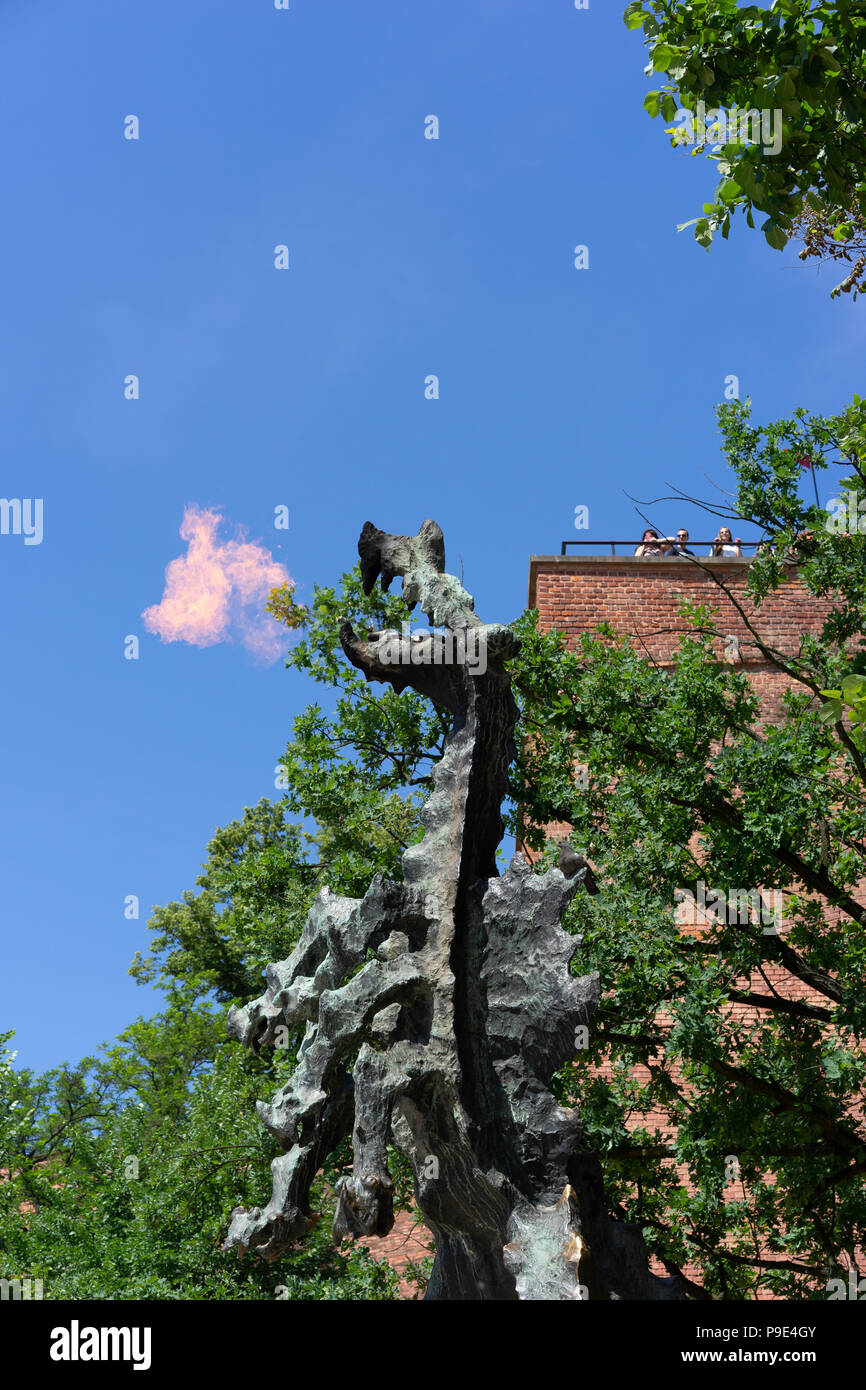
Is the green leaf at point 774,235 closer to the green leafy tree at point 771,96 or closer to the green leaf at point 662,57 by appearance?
the green leafy tree at point 771,96

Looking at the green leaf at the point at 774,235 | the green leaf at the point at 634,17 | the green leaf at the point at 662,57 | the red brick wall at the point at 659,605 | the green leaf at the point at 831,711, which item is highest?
the red brick wall at the point at 659,605

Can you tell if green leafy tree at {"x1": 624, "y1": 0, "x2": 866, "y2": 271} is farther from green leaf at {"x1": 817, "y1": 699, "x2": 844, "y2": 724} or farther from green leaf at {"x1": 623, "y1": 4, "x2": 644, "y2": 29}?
green leaf at {"x1": 817, "y1": 699, "x2": 844, "y2": 724}

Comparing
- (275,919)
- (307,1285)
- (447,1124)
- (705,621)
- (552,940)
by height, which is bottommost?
(307,1285)

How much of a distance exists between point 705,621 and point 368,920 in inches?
351

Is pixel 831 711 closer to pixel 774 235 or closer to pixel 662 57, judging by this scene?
pixel 774 235

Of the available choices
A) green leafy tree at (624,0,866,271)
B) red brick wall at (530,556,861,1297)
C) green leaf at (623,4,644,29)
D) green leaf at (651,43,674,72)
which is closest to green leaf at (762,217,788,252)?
green leafy tree at (624,0,866,271)

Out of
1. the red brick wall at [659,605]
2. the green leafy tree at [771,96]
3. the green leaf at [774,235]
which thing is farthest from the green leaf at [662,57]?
the red brick wall at [659,605]

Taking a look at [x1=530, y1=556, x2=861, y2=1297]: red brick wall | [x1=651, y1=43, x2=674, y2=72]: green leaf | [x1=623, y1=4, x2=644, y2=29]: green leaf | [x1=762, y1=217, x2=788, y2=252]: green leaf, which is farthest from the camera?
[x1=530, y1=556, x2=861, y2=1297]: red brick wall

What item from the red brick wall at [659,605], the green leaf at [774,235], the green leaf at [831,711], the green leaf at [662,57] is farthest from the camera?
the red brick wall at [659,605]

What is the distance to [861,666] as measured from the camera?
8.86 meters

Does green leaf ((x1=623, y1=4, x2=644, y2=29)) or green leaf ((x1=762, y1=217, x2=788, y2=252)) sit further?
green leaf ((x1=623, y1=4, x2=644, y2=29))
